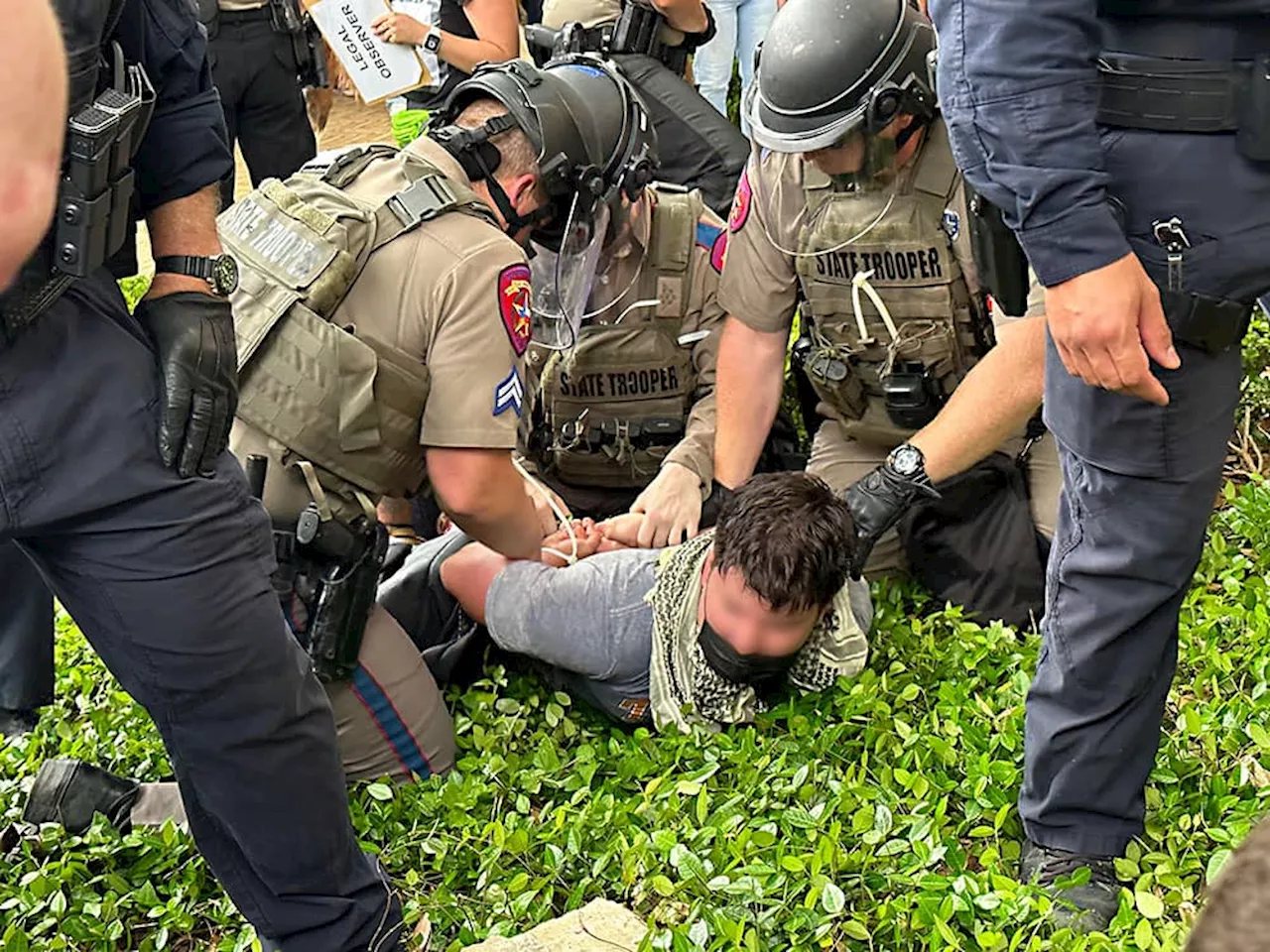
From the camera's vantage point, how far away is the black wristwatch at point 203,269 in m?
2.36

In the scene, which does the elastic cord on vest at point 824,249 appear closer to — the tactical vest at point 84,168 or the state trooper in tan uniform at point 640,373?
the state trooper in tan uniform at point 640,373

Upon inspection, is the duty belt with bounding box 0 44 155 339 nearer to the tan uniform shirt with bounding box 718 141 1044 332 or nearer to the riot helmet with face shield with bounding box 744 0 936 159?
the riot helmet with face shield with bounding box 744 0 936 159

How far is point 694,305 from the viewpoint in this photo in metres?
4.09

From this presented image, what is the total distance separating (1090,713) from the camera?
93.3 inches

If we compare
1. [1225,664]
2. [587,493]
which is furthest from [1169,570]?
[587,493]

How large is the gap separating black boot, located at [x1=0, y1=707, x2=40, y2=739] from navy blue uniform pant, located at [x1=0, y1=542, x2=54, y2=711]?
1 centimetres

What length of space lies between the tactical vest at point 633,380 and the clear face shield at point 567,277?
0.28m

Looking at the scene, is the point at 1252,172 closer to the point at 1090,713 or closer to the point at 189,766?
the point at 1090,713

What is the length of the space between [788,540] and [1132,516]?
882mm

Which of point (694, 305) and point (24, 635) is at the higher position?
point (694, 305)

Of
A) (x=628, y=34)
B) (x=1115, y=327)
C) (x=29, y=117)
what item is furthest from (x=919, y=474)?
(x=29, y=117)

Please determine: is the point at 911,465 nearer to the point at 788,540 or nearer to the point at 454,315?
the point at 788,540

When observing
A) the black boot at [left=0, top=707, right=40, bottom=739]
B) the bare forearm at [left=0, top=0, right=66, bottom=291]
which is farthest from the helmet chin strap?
the bare forearm at [left=0, top=0, right=66, bottom=291]

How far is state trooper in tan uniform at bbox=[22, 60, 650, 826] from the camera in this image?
2873 millimetres
